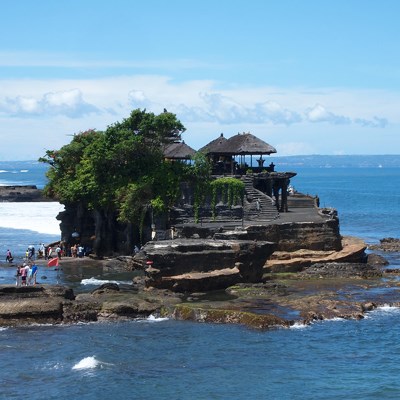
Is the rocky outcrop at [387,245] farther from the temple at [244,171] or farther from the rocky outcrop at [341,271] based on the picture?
the rocky outcrop at [341,271]

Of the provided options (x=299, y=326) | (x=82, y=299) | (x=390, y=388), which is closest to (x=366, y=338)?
(x=299, y=326)

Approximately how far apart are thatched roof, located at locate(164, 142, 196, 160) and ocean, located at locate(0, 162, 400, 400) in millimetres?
24575

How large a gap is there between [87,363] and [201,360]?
439 cm

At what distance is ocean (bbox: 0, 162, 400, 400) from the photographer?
90.5 ft

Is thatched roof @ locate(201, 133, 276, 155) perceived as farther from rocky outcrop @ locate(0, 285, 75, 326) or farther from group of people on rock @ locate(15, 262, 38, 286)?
rocky outcrop @ locate(0, 285, 75, 326)

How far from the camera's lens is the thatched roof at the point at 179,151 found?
60534 millimetres

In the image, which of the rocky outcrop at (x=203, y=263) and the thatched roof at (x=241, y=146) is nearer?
the rocky outcrop at (x=203, y=263)

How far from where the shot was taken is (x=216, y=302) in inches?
1581

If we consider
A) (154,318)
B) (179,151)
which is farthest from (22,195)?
(154,318)

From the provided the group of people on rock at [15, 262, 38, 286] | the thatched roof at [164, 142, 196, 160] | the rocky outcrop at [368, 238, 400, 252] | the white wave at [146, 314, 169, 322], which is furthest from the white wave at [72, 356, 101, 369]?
the rocky outcrop at [368, 238, 400, 252]

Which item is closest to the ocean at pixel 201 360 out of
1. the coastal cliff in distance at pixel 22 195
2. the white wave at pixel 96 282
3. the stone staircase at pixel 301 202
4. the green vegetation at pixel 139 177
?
the white wave at pixel 96 282

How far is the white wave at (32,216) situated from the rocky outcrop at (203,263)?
37.4 meters

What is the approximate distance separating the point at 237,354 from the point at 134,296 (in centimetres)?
1003

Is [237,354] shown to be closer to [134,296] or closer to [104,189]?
[134,296]
